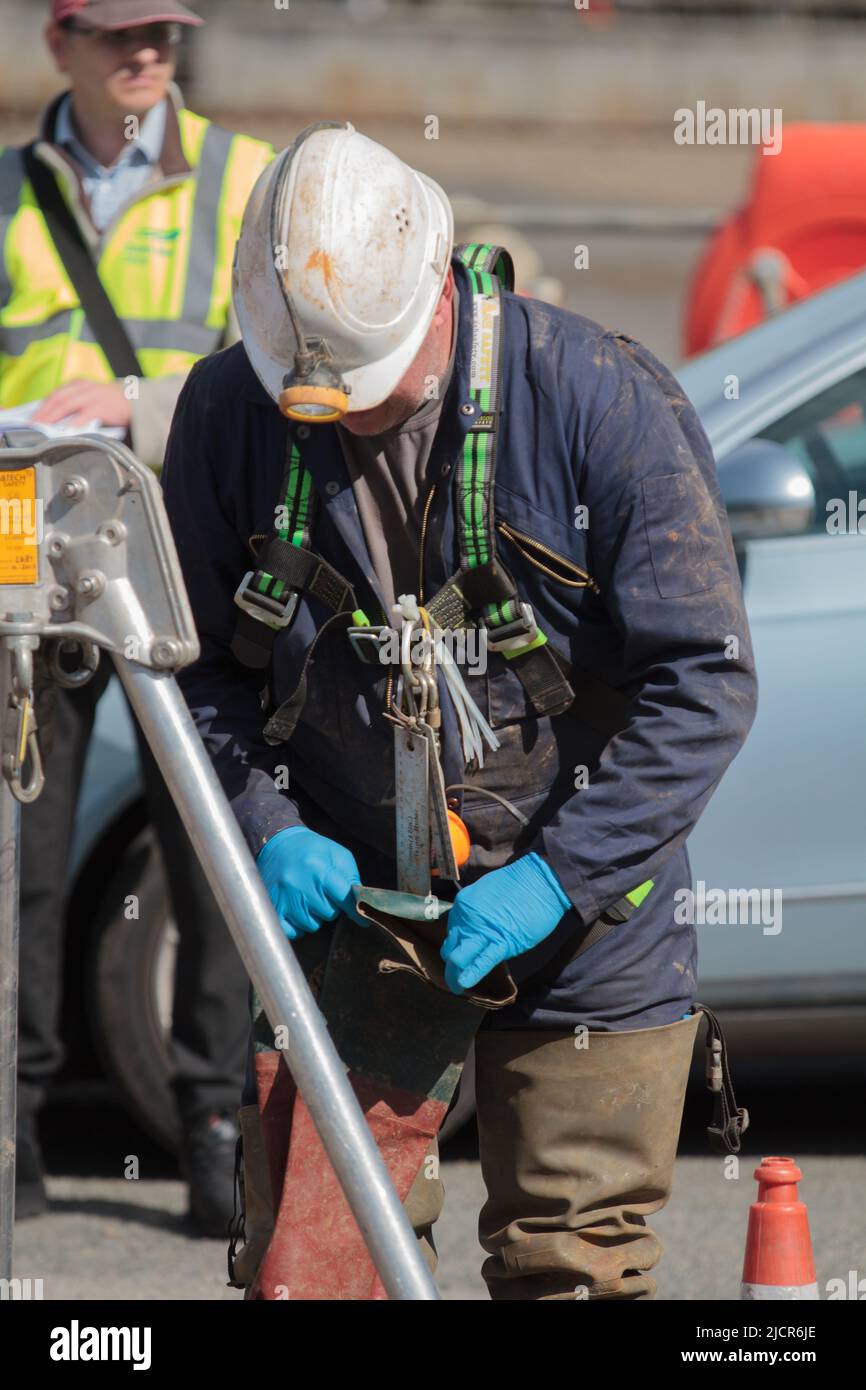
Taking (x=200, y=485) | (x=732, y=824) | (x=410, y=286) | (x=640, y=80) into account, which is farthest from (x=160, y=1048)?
(x=640, y=80)

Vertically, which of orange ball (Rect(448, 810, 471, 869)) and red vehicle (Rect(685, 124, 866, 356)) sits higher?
red vehicle (Rect(685, 124, 866, 356))

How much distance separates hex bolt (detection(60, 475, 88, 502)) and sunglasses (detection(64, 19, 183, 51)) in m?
2.21

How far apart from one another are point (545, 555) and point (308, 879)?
0.48 metres

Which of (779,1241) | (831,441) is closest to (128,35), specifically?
(831,441)

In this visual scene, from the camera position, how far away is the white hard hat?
7.42 feet

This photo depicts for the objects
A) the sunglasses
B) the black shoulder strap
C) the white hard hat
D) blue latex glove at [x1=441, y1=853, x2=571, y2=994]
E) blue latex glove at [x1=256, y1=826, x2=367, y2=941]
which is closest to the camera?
the white hard hat

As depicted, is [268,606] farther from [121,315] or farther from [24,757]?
[121,315]

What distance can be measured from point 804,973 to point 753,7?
19.8 meters

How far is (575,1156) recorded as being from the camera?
8.45ft

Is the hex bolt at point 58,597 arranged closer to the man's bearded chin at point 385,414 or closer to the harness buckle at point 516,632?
the man's bearded chin at point 385,414

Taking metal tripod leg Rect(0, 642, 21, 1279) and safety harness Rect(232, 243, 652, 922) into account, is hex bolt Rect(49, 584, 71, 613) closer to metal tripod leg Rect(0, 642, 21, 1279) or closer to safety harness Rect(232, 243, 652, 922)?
metal tripod leg Rect(0, 642, 21, 1279)

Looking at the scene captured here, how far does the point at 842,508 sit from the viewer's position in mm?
4309

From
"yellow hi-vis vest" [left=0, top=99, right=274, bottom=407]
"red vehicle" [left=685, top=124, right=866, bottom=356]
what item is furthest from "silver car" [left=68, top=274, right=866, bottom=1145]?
"red vehicle" [left=685, top=124, right=866, bottom=356]

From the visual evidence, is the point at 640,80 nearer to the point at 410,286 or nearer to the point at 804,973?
the point at 804,973
